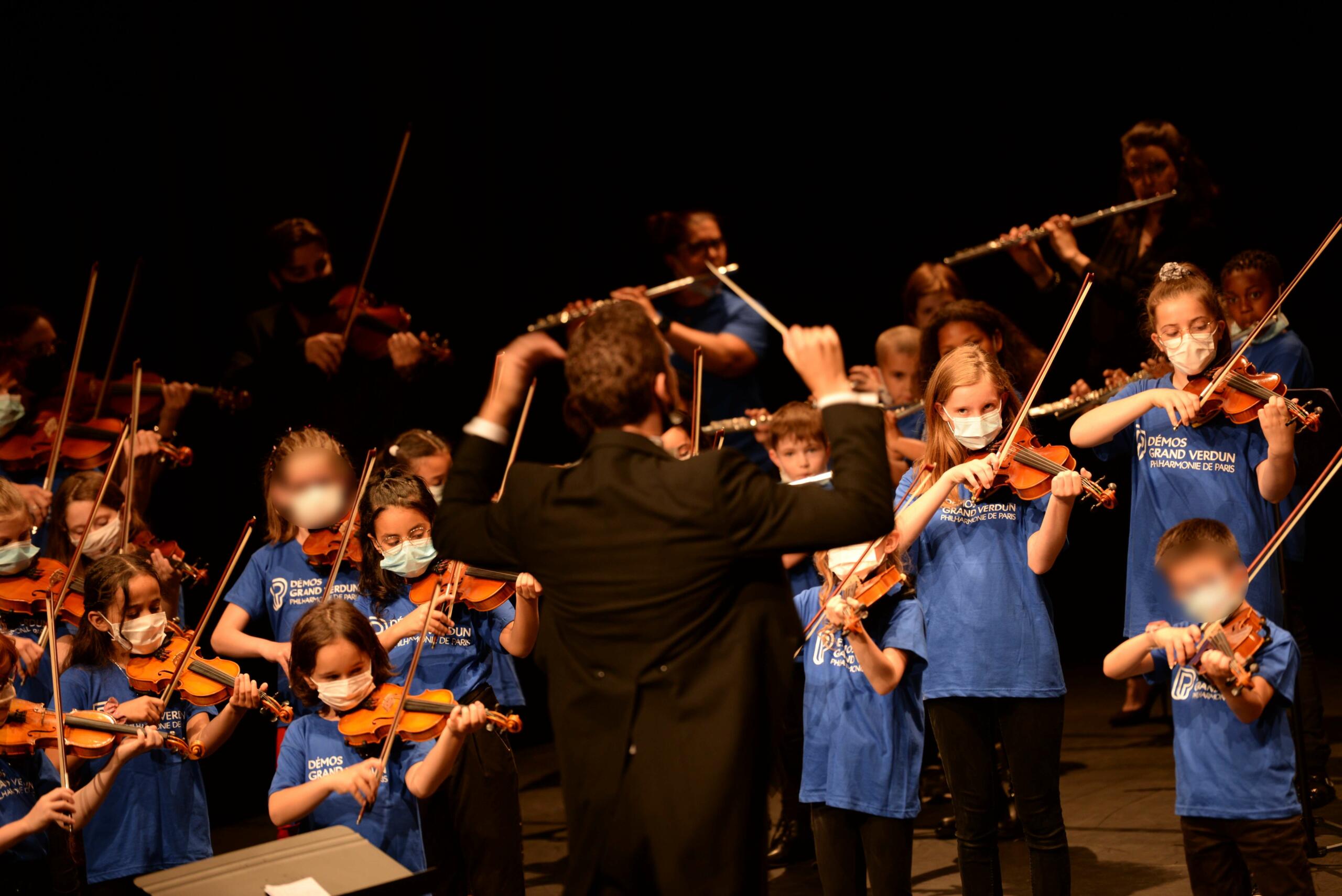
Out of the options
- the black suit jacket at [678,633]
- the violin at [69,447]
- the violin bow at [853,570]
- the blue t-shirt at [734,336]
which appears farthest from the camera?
the blue t-shirt at [734,336]

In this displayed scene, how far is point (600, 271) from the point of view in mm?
5949

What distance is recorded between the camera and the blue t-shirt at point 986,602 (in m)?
2.96

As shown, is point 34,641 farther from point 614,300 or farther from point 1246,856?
point 1246,856

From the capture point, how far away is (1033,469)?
295 centimetres

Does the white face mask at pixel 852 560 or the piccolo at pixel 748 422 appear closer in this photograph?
the white face mask at pixel 852 560

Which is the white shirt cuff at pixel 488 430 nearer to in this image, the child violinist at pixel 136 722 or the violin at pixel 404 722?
the violin at pixel 404 722

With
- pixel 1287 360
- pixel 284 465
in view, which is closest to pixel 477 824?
pixel 284 465

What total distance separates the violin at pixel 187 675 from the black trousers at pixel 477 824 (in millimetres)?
433

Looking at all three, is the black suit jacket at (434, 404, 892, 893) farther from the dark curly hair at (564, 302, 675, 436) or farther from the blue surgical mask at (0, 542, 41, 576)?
the blue surgical mask at (0, 542, 41, 576)

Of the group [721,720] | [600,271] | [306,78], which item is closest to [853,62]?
[600,271]

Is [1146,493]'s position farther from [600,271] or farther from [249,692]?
[600,271]

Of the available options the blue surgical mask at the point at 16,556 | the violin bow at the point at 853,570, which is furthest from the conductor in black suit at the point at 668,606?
the blue surgical mask at the point at 16,556

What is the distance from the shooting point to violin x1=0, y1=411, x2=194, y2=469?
4.45 m

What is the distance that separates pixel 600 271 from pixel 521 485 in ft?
12.9
